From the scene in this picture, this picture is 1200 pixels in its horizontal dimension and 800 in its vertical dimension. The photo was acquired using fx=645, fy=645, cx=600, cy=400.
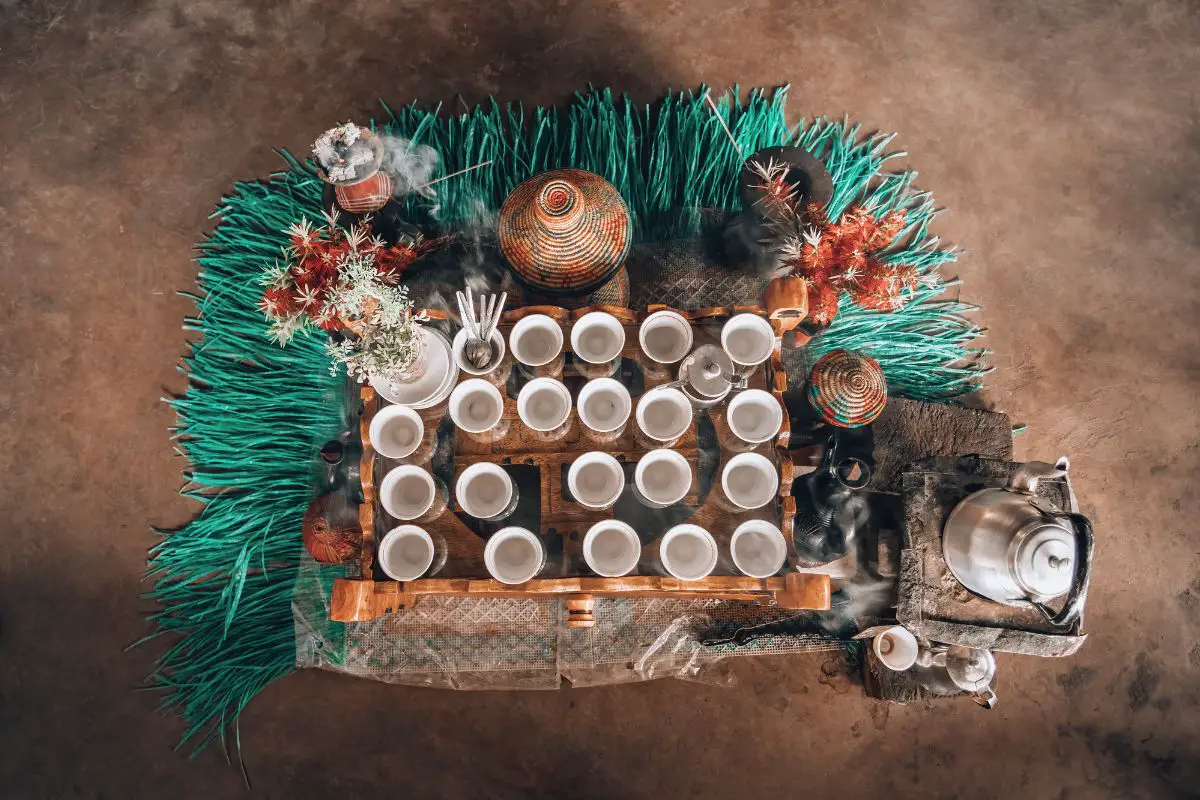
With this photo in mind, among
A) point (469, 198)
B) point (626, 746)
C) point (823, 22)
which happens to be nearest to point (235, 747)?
point (626, 746)

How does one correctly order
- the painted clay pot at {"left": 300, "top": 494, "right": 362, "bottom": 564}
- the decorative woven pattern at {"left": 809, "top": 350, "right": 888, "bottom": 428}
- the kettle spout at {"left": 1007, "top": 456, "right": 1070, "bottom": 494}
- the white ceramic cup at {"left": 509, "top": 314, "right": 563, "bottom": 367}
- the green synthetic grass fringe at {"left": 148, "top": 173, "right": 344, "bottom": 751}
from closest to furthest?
the kettle spout at {"left": 1007, "top": 456, "right": 1070, "bottom": 494}
the white ceramic cup at {"left": 509, "top": 314, "right": 563, "bottom": 367}
the decorative woven pattern at {"left": 809, "top": 350, "right": 888, "bottom": 428}
the painted clay pot at {"left": 300, "top": 494, "right": 362, "bottom": 564}
the green synthetic grass fringe at {"left": 148, "top": 173, "right": 344, "bottom": 751}

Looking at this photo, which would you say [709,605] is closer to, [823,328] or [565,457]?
[565,457]

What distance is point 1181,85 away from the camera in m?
2.54

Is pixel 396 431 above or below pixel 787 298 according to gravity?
below

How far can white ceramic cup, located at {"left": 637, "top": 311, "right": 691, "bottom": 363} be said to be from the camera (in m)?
1.65

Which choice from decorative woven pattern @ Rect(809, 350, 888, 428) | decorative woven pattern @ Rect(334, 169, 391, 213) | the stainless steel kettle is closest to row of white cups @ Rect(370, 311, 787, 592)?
decorative woven pattern @ Rect(809, 350, 888, 428)

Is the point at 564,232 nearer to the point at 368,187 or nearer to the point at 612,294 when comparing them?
the point at 612,294

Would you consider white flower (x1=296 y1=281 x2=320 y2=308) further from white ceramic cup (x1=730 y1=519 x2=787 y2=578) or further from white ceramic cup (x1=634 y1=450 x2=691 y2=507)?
white ceramic cup (x1=730 y1=519 x2=787 y2=578)

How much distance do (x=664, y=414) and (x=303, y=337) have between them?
136 centimetres

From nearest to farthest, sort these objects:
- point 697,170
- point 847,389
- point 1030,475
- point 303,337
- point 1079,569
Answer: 1. point 1079,569
2. point 1030,475
3. point 847,389
4. point 303,337
5. point 697,170

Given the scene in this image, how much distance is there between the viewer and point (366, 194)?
1825 mm

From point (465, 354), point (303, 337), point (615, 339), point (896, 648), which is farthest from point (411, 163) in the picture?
point (896, 648)

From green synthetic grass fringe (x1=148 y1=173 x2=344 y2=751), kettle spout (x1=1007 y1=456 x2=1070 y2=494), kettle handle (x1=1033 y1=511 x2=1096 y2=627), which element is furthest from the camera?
green synthetic grass fringe (x1=148 y1=173 x2=344 y2=751)

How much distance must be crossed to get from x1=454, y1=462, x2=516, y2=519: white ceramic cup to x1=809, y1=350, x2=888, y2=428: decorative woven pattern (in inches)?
34.4
